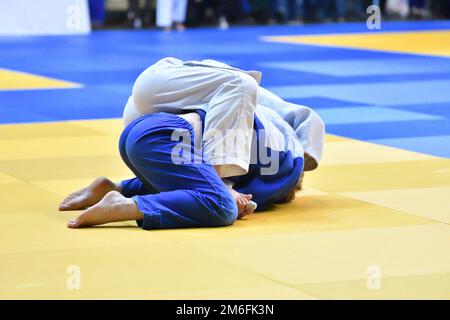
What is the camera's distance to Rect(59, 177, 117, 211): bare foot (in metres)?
6.42

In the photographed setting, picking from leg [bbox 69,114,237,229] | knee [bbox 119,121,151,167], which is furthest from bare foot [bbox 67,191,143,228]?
knee [bbox 119,121,151,167]

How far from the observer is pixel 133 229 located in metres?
5.93

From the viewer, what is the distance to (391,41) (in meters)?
20.9

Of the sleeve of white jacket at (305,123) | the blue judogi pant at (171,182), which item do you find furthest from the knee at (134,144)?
the sleeve of white jacket at (305,123)

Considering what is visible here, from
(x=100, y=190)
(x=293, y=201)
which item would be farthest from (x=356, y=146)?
(x=100, y=190)

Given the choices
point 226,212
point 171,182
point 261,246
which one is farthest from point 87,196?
point 261,246

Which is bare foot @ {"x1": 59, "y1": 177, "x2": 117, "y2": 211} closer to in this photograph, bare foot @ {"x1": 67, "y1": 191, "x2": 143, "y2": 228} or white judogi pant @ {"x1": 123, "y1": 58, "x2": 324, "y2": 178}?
white judogi pant @ {"x1": 123, "y1": 58, "x2": 324, "y2": 178}

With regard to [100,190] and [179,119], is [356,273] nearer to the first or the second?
[179,119]

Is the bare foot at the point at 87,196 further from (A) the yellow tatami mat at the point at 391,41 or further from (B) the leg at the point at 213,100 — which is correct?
(A) the yellow tatami mat at the point at 391,41

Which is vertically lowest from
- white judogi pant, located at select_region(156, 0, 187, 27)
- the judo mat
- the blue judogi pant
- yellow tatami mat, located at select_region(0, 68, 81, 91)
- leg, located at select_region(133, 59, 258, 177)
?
white judogi pant, located at select_region(156, 0, 187, 27)

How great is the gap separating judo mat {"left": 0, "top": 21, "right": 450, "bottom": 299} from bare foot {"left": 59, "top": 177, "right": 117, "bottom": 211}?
0.42 feet

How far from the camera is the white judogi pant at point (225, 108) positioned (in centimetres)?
603
